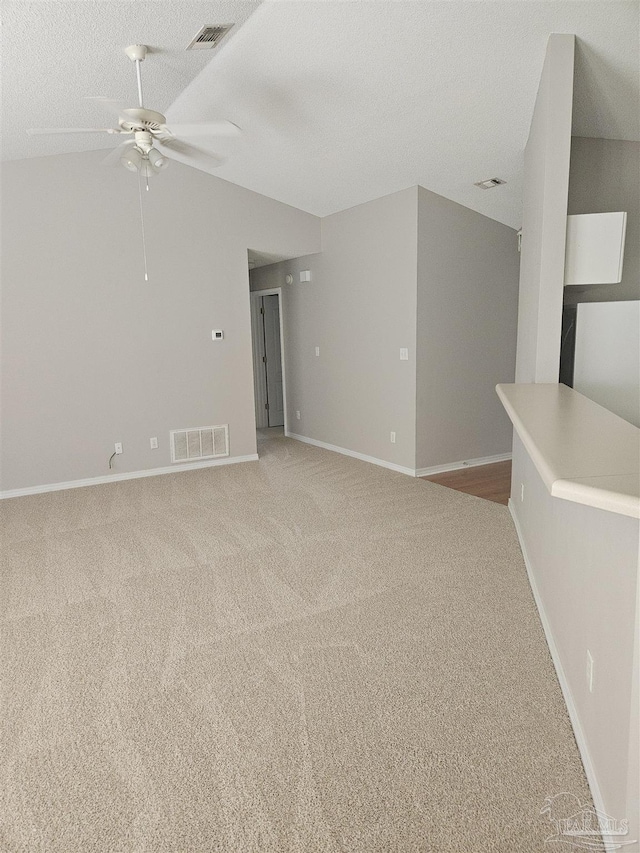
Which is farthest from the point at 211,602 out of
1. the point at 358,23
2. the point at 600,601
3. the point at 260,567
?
the point at 358,23

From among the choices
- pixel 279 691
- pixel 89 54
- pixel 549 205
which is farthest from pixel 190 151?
pixel 279 691

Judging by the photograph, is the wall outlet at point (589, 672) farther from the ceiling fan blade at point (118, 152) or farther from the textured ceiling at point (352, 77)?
the ceiling fan blade at point (118, 152)

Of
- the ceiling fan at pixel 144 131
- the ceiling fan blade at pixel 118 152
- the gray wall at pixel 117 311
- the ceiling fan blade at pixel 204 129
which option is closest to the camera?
the ceiling fan at pixel 144 131

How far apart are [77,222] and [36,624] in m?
3.88

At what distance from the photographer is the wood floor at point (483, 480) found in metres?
4.92

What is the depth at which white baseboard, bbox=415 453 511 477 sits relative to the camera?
5.58 meters

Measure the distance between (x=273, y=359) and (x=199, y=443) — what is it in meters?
2.63

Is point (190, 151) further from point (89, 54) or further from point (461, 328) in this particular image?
point (461, 328)

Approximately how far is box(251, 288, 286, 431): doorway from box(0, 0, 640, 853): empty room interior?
1.68 feet

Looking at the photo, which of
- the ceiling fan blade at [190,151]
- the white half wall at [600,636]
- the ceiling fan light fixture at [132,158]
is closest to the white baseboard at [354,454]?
the white half wall at [600,636]

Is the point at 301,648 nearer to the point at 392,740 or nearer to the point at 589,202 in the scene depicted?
the point at 392,740

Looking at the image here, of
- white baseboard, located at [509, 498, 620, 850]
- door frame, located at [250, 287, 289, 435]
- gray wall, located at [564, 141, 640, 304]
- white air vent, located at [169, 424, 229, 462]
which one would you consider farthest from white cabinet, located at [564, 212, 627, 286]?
door frame, located at [250, 287, 289, 435]

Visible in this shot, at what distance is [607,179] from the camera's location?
13.2 feet

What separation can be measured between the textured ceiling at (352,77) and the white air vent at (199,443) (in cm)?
282
